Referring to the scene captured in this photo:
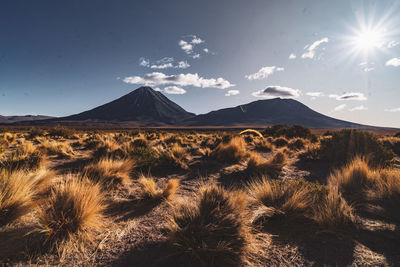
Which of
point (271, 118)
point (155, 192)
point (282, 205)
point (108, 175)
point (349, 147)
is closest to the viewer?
point (282, 205)

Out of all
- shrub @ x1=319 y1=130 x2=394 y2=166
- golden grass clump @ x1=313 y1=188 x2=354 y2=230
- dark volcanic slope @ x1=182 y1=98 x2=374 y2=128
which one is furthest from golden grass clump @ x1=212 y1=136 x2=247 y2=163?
dark volcanic slope @ x1=182 y1=98 x2=374 y2=128

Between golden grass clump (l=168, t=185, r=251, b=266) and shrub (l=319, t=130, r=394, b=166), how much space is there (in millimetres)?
6488

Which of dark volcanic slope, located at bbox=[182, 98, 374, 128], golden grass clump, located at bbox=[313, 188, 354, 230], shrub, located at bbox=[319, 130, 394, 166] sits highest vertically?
dark volcanic slope, located at bbox=[182, 98, 374, 128]

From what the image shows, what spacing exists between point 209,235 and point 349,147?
7.93 metres

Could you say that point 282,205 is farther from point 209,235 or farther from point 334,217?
point 209,235

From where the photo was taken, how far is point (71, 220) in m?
1.94

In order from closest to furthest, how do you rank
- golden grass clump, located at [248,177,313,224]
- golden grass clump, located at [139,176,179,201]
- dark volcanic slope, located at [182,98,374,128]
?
golden grass clump, located at [248,177,313,224]
golden grass clump, located at [139,176,179,201]
dark volcanic slope, located at [182,98,374,128]

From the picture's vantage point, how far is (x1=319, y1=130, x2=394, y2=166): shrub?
619 centimetres

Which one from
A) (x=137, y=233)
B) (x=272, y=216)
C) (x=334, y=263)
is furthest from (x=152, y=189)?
(x=334, y=263)

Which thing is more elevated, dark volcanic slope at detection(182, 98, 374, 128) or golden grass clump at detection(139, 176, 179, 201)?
dark volcanic slope at detection(182, 98, 374, 128)

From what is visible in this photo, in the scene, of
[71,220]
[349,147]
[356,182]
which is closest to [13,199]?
[71,220]

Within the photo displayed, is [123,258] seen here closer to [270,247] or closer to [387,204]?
[270,247]

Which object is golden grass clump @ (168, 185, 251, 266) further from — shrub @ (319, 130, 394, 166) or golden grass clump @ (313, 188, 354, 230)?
shrub @ (319, 130, 394, 166)

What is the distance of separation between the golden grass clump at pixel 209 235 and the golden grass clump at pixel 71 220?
1019 millimetres
